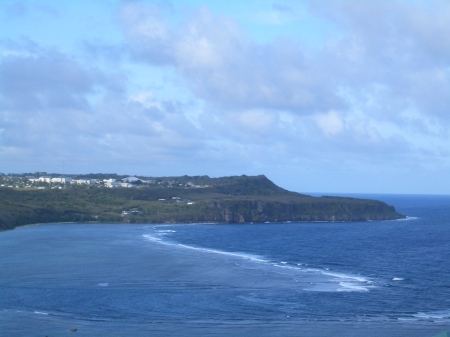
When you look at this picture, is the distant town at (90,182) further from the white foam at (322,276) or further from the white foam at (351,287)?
the white foam at (351,287)

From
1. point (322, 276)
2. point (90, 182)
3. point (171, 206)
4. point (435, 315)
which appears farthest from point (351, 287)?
point (90, 182)

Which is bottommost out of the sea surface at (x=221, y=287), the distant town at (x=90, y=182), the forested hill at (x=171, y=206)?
the sea surface at (x=221, y=287)

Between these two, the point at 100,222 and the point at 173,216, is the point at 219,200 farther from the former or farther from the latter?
the point at 100,222

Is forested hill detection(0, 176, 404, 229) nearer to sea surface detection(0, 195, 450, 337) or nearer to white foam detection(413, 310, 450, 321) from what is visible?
sea surface detection(0, 195, 450, 337)

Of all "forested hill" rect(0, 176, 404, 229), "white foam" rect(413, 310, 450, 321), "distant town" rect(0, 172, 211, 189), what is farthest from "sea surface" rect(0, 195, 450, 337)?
"distant town" rect(0, 172, 211, 189)

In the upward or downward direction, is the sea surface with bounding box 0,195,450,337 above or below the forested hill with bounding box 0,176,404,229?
below

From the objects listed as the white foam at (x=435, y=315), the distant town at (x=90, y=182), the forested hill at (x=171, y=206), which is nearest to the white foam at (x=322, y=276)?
the white foam at (x=435, y=315)

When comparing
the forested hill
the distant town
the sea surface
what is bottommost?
the sea surface
